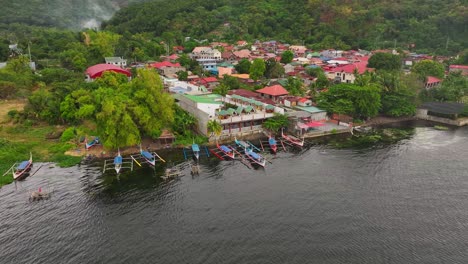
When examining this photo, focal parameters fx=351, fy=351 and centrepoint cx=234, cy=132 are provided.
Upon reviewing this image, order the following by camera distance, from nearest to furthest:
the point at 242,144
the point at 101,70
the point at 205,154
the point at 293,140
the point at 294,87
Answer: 1. the point at 205,154
2. the point at 242,144
3. the point at 293,140
4. the point at 294,87
5. the point at 101,70

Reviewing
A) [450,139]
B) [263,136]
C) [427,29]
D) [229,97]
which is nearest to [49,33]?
[229,97]

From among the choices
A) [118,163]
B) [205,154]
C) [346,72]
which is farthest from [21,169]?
[346,72]

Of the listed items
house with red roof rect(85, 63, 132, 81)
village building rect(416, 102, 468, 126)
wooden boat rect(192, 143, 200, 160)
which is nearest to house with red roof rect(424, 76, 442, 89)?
village building rect(416, 102, 468, 126)

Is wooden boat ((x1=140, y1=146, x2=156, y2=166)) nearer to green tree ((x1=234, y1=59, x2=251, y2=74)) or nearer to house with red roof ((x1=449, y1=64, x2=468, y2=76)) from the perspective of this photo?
green tree ((x1=234, y1=59, x2=251, y2=74))

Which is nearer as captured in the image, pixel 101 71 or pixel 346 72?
pixel 101 71

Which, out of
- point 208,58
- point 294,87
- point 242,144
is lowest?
point 242,144

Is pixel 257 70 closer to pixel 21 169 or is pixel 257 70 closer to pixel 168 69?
pixel 168 69

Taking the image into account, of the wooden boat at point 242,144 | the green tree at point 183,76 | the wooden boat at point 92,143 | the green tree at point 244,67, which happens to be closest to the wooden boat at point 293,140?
the wooden boat at point 242,144

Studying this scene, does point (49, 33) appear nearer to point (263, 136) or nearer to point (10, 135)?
point (10, 135)
